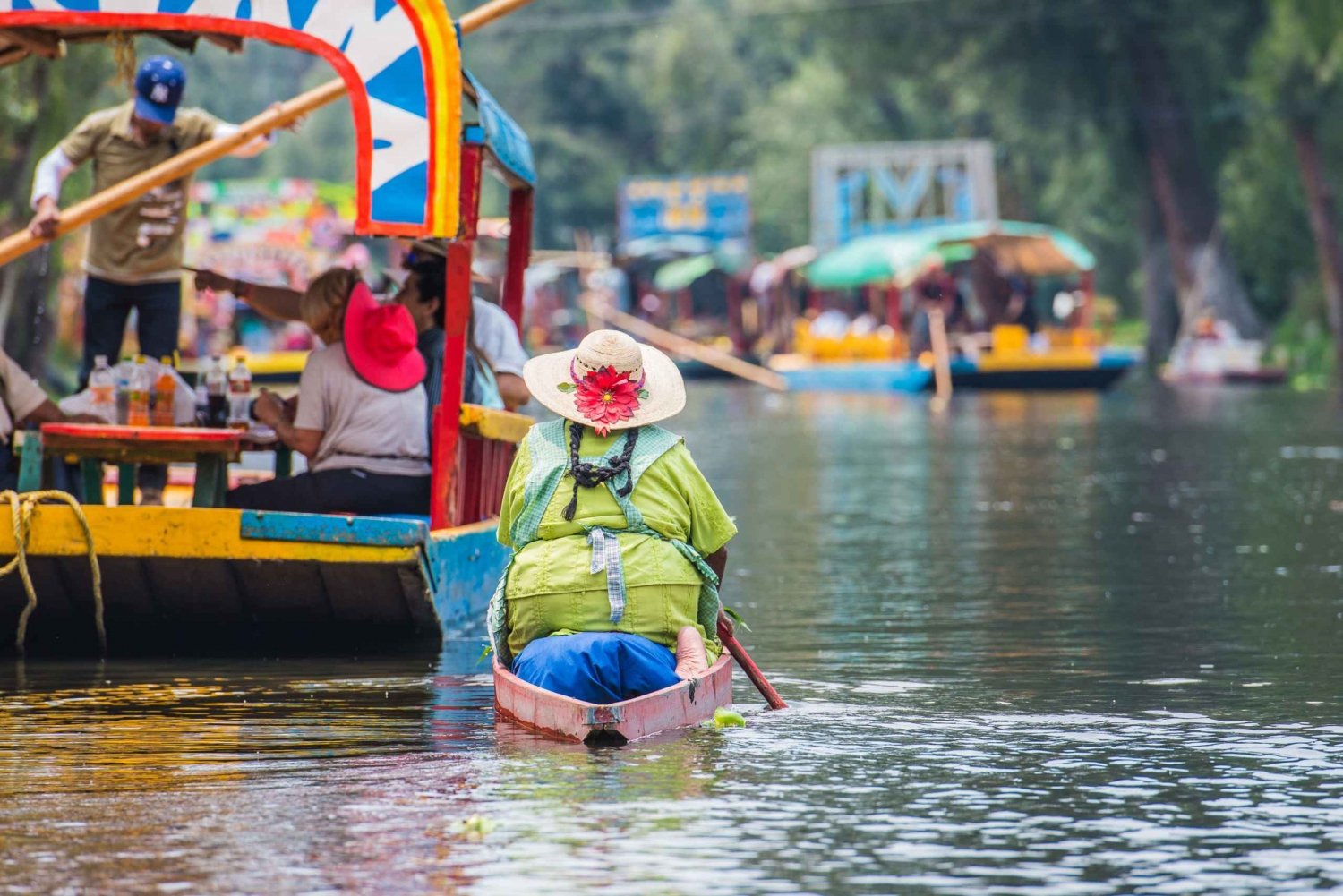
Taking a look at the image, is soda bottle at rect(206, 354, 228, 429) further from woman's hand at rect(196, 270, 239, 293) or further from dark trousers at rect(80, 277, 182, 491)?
dark trousers at rect(80, 277, 182, 491)

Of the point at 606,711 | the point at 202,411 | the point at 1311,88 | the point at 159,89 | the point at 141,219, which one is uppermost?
the point at 1311,88

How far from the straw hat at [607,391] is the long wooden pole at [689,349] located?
1460 inches

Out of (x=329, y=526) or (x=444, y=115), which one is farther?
(x=444, y=115)

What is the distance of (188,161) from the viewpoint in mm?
11305

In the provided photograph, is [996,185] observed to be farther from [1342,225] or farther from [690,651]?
[690,651]

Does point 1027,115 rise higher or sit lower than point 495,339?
higher

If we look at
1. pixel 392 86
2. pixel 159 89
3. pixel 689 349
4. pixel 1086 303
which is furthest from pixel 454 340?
pixel 689 349

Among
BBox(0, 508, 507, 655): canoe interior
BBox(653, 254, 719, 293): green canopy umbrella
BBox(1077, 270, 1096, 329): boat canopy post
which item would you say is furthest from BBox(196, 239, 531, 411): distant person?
BBox(653, 254, 719, 293): green canopy umbrella

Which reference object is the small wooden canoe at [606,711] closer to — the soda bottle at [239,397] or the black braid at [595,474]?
the black braid at [595,474]

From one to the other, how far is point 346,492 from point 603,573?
9.10ft

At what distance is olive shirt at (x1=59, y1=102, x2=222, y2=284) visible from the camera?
11750 mm

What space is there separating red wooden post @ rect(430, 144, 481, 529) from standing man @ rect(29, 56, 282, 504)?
81.4 inches

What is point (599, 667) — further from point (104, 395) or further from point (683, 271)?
point (683, 271)

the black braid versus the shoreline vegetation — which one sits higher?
the shoreline vegetation
